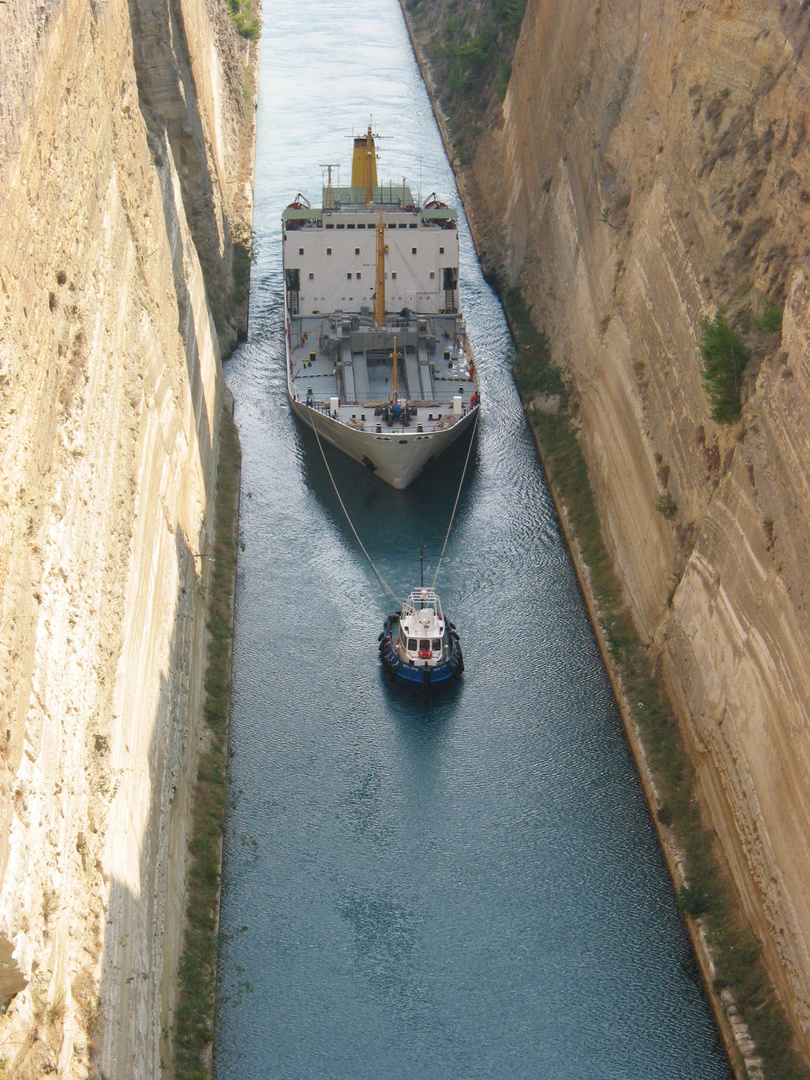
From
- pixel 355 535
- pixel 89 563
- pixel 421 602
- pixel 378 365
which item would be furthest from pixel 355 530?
pixel 89 563

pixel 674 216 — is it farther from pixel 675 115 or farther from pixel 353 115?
pixel 353 115

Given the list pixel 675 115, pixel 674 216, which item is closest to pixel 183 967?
pixel 674 216

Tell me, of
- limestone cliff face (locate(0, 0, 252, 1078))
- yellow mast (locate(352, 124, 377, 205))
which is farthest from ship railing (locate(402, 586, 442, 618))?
yellow mast (locate(352, 124, 377, 205))

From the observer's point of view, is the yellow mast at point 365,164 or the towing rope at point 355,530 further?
the yellow mast at point 365,164

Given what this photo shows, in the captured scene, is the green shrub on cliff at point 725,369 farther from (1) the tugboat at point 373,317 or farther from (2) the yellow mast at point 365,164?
(2) the yellow mast at point 365,164

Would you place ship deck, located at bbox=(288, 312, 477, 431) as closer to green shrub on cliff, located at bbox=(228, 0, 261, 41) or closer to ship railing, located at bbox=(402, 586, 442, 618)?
ship railing, located at bbox=(402, 586, 442, 618)

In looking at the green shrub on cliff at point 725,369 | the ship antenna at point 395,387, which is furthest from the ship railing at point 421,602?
the ship antenna at point 395,387
